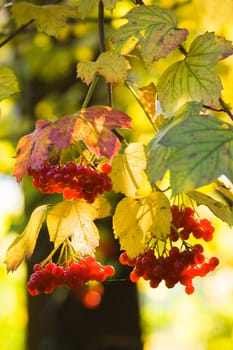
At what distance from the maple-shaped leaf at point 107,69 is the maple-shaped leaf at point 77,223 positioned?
0.24 meters

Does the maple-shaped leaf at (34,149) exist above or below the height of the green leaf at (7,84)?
below

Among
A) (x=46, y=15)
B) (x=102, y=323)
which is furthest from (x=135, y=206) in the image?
(x=102, y=323)

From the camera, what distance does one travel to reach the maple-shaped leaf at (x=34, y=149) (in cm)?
117

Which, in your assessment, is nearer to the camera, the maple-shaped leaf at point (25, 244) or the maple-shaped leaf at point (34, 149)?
the maple-shaped leaf at point (34, 149)

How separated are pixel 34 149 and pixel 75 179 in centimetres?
13

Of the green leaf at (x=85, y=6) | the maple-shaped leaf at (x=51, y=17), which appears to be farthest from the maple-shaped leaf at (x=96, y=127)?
the maple-shaped leaf at (x=51, y=17)

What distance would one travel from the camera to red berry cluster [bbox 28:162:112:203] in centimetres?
127

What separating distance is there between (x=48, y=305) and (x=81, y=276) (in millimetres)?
2083

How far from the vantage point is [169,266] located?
4.35 feet

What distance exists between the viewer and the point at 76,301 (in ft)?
11.0

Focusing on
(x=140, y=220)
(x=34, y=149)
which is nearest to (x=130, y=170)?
(x=140, y=220)

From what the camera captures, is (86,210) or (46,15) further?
(46,15)

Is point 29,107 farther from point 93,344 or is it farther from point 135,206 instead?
point 135,206

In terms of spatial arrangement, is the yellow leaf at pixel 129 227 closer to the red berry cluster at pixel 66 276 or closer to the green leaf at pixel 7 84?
the red berry cluster at pixel 66 276
